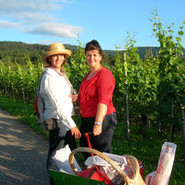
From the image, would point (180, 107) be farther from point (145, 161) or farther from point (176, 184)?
point (176, 184)

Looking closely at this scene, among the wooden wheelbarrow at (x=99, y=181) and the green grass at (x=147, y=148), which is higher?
the wooden wheelbarrow at (x=99, y=181)

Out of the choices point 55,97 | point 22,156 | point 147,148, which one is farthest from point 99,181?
point 147,148

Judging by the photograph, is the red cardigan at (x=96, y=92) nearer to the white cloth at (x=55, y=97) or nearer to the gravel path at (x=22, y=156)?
the white cloth at (x=55, y=97)

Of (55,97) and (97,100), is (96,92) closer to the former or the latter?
(97,100)

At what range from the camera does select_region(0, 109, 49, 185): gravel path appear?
336 cm

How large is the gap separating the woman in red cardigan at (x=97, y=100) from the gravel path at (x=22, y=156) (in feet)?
4.15

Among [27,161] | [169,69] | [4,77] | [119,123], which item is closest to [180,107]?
[169,69]

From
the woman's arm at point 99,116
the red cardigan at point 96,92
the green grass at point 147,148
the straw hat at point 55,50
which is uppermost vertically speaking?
the straw hat at point 55,50

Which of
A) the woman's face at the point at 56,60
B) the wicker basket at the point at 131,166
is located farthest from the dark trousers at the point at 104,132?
the woman's face at the point at 56,60

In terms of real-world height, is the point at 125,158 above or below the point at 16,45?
below

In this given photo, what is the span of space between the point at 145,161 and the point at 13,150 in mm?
2710

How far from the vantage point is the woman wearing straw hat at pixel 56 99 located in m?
2.39

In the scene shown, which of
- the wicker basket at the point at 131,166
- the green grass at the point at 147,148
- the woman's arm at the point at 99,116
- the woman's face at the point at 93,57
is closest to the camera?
the wicker basket at the point at 131,166

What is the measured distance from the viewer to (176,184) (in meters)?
3.00
